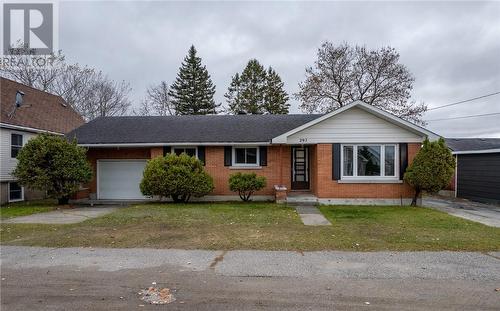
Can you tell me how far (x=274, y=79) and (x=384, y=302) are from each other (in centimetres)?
4360

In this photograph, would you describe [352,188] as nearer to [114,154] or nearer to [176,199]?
A: [176,199]

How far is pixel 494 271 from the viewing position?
20.1 ft

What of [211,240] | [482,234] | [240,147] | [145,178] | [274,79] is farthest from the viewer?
[274,79]

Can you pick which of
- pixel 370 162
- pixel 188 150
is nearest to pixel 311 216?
pixel 370 162

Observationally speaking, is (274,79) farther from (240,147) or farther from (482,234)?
(482,234)

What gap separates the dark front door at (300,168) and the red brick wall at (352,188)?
2.02 m

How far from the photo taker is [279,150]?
16797mm

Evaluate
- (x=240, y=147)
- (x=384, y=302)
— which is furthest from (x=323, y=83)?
(x=384, y=302)

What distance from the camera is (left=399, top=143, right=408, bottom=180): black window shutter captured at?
15172 mm

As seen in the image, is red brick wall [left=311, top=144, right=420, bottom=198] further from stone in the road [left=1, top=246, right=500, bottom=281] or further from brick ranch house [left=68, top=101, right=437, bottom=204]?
stone in the road [left=1, top=246, right=500, bottom=281]

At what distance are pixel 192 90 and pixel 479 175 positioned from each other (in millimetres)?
34784

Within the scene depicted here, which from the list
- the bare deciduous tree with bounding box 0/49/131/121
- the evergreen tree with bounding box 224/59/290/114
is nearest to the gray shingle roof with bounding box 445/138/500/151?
the evergreen tree with bounding box 224/59/290/114

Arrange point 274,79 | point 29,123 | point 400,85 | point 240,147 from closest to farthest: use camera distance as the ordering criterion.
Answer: point 240,147
point 29,123
point 400,85
point 274,79

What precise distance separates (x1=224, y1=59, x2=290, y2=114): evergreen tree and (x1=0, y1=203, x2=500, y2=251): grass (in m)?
33.8
